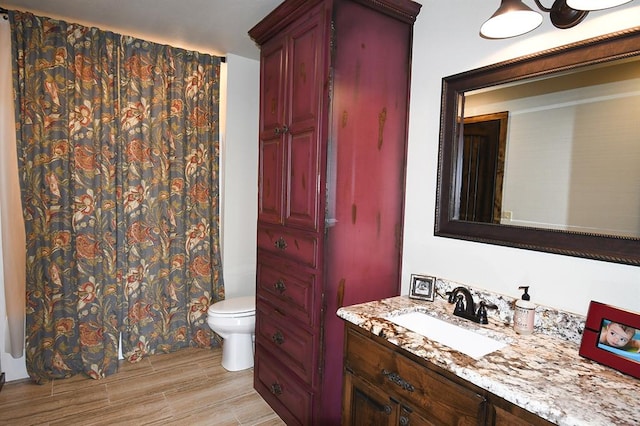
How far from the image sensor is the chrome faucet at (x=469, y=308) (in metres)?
1.45

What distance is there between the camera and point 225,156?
120 inches

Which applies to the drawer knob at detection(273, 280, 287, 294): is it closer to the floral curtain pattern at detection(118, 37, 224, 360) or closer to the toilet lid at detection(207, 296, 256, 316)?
the toilet lid at detection(207, 296, 256, 316)

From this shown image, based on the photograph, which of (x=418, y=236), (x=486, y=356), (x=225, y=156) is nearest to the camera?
(x=486, y=356)

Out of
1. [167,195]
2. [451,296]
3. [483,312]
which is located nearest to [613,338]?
[483,312]

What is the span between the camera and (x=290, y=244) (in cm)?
194

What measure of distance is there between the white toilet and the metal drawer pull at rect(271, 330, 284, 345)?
529 millimetres

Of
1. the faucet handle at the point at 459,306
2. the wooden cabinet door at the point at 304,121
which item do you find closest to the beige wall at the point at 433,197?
the faucet handle at the point at 459,306

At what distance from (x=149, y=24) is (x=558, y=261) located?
2831 mm

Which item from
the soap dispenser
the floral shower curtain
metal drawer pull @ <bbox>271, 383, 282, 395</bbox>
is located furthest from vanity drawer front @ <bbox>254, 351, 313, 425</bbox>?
the soap dispenser

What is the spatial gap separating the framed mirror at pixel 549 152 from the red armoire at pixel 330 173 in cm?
30

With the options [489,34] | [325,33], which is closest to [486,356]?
[489,34]

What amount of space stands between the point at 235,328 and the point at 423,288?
1531 millimetres

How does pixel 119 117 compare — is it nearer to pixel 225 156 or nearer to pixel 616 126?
pixel 225 156

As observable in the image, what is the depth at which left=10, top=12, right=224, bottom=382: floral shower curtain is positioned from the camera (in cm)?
233
